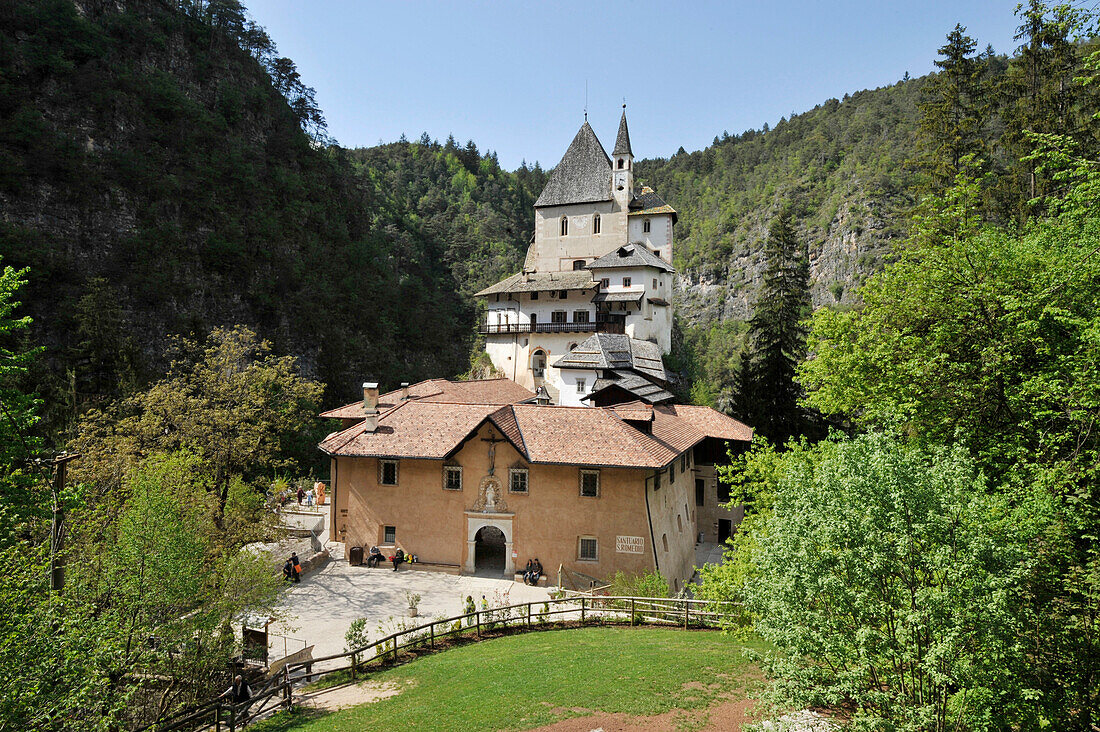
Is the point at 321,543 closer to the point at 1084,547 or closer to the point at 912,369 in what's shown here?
the point at 912,369

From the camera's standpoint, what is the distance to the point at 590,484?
1025 inches

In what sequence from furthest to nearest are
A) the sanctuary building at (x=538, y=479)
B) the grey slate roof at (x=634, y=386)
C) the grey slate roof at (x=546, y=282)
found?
the grey slate roof at (x=546, y=282) → the grey slate roof at (x=634, y=386) → the sanctuary building at (x=538, y=479)

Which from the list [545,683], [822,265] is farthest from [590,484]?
[822,265]

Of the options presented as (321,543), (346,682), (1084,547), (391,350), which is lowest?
(346,682)

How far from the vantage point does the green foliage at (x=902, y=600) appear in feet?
23.9

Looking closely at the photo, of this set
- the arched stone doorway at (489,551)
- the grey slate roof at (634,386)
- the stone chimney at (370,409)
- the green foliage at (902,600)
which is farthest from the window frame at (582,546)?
the green foliage at (902,600)

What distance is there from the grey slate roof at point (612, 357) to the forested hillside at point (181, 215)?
29.8m

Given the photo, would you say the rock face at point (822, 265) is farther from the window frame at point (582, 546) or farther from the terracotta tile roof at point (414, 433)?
the terracotta tile roof at point (414, 433)

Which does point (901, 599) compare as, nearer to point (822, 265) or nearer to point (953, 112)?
point (953, 112)

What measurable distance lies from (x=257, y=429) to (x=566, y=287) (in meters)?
32.1

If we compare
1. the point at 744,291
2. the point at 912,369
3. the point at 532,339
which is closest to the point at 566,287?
the point at 532,339

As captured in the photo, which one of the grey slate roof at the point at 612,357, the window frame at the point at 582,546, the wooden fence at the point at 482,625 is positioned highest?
the grey slate roof at the point at 612,357

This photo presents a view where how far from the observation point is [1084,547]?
1114 cm

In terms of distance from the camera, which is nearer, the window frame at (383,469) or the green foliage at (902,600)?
the green foliage at (902,600)
